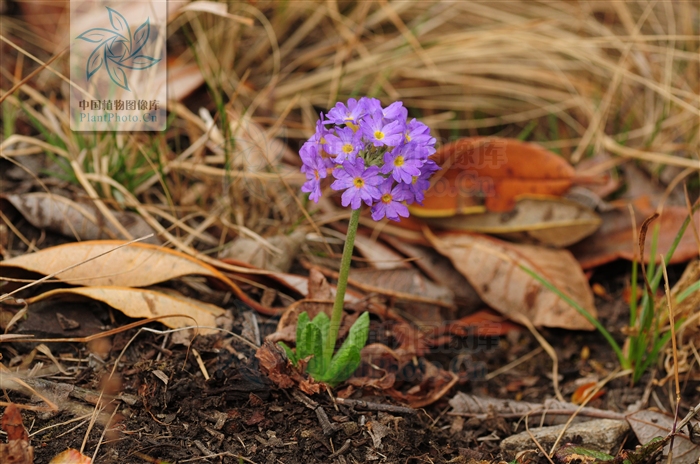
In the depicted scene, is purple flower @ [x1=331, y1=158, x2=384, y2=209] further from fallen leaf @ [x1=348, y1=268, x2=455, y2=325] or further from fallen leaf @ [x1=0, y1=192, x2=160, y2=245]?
fallen leaf @ [x1=0, y1=192, x2=160, y2=245]

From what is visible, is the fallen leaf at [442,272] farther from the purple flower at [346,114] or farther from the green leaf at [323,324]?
the purple flower at [346,114]

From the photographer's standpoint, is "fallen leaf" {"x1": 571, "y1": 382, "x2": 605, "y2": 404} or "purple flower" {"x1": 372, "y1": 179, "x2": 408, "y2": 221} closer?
"purple flower" {"x1": 372, "y1": 179, "x2": 408, "y2": 221}

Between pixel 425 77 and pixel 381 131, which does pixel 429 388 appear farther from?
pixel 425 77

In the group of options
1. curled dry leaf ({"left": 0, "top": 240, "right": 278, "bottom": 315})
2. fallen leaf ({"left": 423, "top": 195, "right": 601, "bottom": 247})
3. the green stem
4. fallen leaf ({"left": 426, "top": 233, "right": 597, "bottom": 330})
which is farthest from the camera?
fallen leaf ({"left": 423, "top": 195, "right": 601, "bottom": 247})

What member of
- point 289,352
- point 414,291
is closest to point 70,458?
point 289,352

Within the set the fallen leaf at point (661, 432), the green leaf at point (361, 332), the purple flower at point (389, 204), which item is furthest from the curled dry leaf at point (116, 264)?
the fallen leaf at point (661, 432)

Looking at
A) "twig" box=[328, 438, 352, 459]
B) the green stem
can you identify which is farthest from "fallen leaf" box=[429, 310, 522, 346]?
"twig" box=[328, 438, 352, 459]
